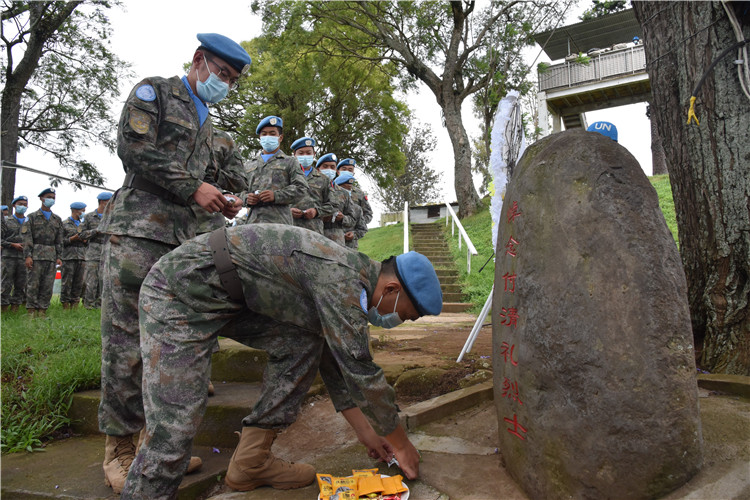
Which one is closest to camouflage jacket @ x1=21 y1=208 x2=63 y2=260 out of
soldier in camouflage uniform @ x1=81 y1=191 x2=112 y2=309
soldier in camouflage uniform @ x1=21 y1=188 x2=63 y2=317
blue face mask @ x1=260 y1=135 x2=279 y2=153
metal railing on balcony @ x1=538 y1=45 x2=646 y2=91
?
soldier in camouflage uniform @ x1=21 y1=188 x2=63 y2=317

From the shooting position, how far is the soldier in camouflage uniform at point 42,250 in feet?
26.3

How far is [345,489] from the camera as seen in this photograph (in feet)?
6.35

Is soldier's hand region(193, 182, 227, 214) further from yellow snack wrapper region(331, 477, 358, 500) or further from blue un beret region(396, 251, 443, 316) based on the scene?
yellow snack wrapper region(331, 477, 358, 500)

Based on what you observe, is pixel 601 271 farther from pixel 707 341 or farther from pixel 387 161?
pixel 387 161

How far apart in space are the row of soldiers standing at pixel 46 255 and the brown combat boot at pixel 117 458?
6.38m

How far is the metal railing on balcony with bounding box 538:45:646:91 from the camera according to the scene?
15.6 meters

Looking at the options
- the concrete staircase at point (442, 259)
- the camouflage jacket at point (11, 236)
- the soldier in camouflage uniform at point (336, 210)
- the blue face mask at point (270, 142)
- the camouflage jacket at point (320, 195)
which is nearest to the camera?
the blue face mask at point (270, 142)

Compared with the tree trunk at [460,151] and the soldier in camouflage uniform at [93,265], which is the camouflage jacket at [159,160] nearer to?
the soldier in camouflage uniform at [93,265]

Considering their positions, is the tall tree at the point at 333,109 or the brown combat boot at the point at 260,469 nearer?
the brown combat boot at the point at 260,469

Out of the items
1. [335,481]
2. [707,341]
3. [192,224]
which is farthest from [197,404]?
[707,341]

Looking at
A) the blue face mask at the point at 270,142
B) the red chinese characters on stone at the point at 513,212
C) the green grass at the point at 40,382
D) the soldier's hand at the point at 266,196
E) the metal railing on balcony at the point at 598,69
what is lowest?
the green grass at the point at 40,382

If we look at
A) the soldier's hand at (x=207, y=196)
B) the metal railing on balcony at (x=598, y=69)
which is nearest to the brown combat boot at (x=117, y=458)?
the soldier's hand at (x=207, y=196)

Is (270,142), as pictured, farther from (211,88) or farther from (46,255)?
(46,255)

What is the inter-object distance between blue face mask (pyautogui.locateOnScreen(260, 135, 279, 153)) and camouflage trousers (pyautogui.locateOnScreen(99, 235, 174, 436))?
309 centimetres
